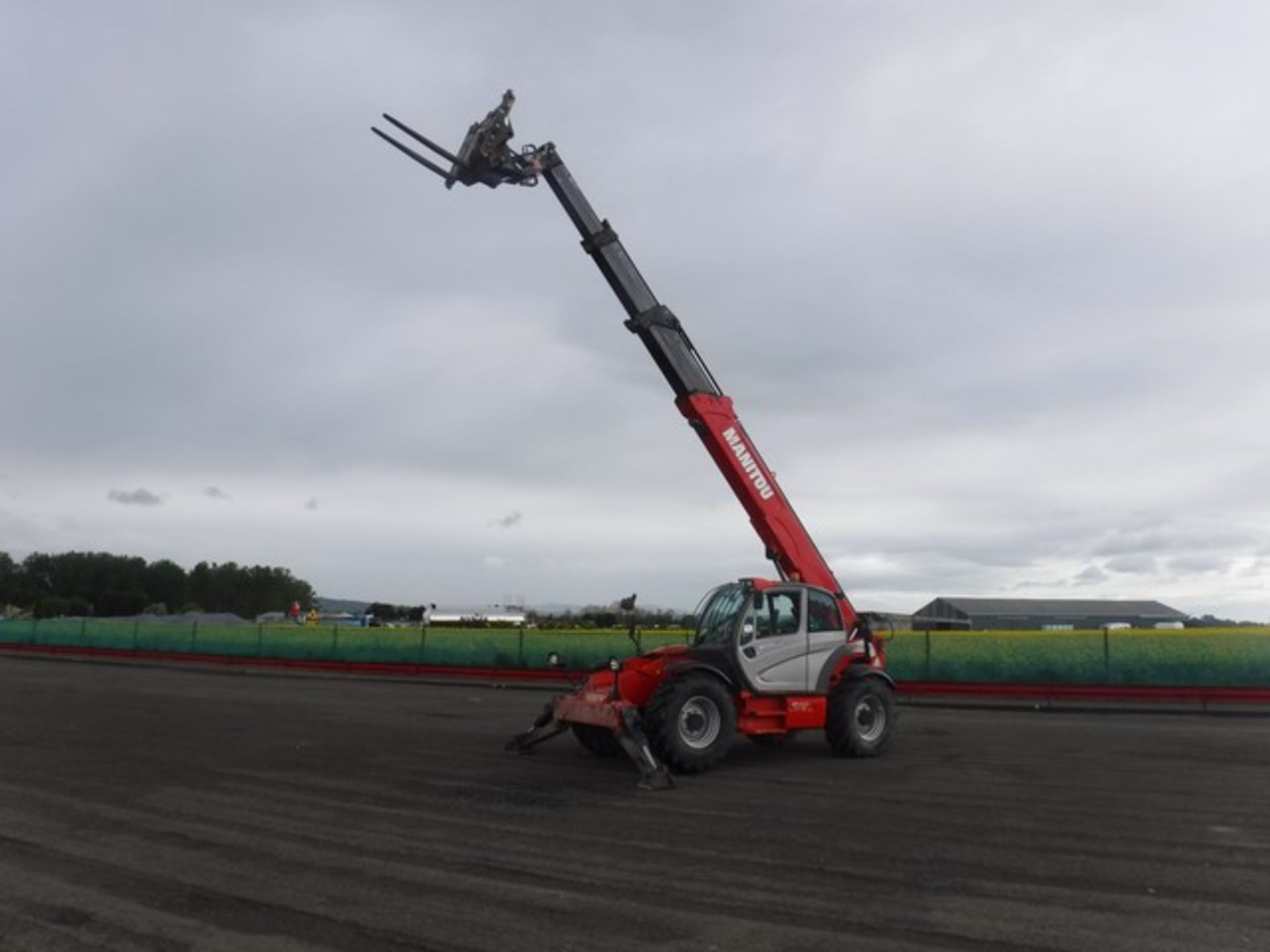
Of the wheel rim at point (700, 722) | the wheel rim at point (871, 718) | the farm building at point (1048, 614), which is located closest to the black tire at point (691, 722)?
the wheel rim at point (700, 722)

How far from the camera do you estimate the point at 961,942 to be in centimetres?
585

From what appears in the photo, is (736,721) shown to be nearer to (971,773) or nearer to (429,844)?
(971,773)

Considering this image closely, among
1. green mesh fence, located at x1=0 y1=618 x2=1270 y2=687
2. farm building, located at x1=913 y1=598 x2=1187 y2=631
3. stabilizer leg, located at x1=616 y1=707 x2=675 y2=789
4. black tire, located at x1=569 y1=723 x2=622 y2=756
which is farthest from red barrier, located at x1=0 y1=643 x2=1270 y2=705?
farm building, located at x1=913 y1=598 x2=1187 y2=631

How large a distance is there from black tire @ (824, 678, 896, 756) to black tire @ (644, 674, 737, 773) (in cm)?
172

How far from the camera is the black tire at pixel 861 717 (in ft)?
44.0

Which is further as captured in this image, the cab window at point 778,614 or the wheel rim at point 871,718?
the wheel rim at point 871,718

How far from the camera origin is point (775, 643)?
13.0m

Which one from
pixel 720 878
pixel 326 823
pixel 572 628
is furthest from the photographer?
pixel 572 628

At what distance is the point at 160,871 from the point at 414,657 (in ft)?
86.9

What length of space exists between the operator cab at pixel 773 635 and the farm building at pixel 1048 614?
41.3 m

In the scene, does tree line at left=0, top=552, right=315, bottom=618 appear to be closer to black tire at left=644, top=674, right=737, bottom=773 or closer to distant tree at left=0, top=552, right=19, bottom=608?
distant tree at left=0, top=552, right=19, bottom=608

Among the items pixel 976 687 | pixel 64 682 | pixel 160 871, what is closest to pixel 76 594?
pixel 64 682

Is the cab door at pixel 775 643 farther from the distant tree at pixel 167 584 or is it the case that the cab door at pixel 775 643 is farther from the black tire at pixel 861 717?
the distant tree at pixel 167 584

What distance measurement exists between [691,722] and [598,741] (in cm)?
201
